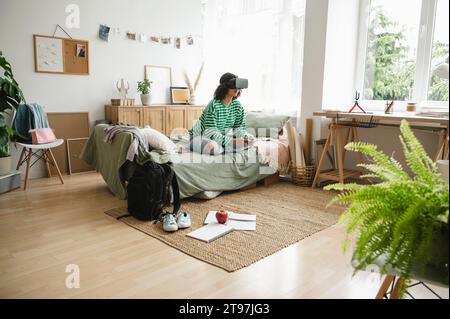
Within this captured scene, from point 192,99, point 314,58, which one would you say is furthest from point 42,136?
point 314,58

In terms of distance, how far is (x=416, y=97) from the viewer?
3.72m

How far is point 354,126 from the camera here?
11.5 ft

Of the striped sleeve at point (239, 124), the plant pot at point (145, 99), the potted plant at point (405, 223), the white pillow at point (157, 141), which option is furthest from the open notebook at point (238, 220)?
the plant pot at point (145, 99)

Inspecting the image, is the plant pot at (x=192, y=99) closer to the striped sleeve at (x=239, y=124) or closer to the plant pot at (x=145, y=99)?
the plant pot at (x=145, y=99)

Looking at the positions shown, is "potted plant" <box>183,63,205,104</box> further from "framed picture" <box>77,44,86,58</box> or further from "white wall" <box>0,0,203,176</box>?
"framed picture" <box>77,44,86,58</box>

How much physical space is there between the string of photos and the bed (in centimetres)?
156

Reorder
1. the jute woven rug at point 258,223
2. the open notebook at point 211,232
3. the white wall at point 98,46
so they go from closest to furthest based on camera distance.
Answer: the jute woven rug at point 258,223
the open notebook at point 211,232
the white wall at point 98,46

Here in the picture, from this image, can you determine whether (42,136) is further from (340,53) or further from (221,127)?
(340,53)

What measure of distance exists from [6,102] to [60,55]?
0.92 metres

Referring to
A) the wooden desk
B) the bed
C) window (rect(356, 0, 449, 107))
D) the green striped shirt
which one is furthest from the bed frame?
window (rect(356, 0, 449, 107))

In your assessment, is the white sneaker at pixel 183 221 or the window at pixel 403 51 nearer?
the white sneaker at pixel 183 221

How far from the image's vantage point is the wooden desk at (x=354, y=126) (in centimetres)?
304
